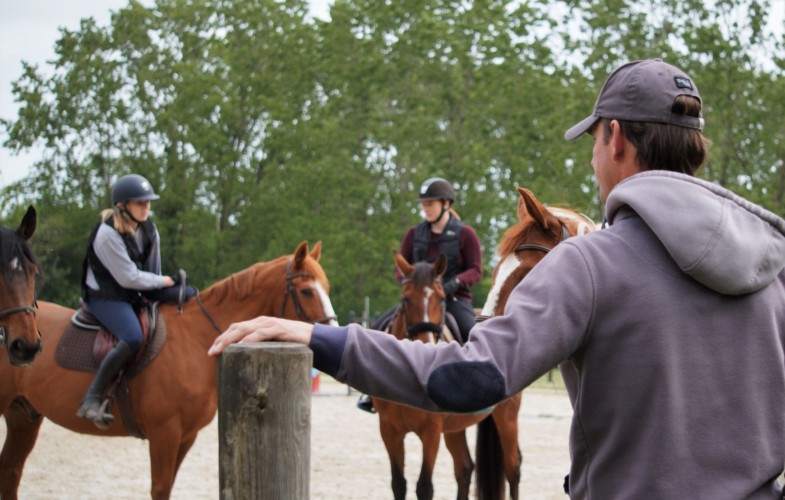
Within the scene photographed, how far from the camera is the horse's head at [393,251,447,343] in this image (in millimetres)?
7555

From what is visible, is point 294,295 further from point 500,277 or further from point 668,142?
point 668,142

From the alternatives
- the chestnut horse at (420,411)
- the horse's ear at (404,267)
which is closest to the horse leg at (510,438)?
the chestnut horse at (420,411)

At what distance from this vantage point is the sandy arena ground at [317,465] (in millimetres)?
9328

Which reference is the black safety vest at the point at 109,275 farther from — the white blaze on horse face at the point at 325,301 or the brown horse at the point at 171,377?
the white blaze on horse face at the point at 325,301

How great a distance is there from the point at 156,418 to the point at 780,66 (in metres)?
20.8

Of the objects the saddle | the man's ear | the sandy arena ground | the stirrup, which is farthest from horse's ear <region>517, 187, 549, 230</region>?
the sandy arena ground

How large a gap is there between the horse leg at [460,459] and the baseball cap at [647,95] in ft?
21.5

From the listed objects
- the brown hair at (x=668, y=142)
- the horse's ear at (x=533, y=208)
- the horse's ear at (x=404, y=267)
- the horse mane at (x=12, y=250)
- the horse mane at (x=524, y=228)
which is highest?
the brown hair at (x=668, y=142)

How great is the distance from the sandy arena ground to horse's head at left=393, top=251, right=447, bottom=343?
2241 millimetres

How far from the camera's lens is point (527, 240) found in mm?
4031

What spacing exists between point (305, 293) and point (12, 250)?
7.17ft

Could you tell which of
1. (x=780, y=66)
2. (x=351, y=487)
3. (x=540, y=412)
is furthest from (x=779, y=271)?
(x=780, y=66)

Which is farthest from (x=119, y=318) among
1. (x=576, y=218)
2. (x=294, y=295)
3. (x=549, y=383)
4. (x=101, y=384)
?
(x=549, y=383)

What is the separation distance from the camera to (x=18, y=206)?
31047 millimetres
